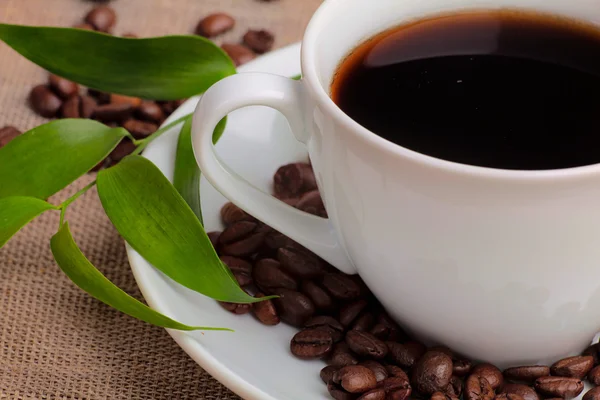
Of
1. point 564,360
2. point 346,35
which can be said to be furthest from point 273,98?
point 564,360

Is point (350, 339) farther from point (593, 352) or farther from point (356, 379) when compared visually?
point (593, 352)

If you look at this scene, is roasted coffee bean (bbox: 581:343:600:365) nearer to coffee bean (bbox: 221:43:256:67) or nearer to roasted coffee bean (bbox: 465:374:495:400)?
roasted coffee bean (bbox: 465:374:495:400)

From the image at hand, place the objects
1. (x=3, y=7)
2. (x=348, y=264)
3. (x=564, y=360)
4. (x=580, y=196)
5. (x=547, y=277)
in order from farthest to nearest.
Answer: (x=3, y=7)
(x=348, y=264)
(x=564, y=360)
(x=547, y=277)
(x=580, y=196)

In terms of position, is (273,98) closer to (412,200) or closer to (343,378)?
(412,200)

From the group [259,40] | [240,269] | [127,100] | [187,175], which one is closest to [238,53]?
[259,40]

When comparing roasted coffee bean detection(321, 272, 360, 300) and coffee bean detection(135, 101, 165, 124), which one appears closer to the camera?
roasted coffee bean detection(321, 272, 360, 300)

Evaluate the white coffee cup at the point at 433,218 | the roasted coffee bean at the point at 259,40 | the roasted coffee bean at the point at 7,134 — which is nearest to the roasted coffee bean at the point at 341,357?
the white coffee cup at the point at 433,218

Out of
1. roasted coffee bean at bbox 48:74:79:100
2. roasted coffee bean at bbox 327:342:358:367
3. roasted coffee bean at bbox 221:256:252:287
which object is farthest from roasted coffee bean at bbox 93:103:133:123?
roasted coffee bean at bbox 327:342:358:367
